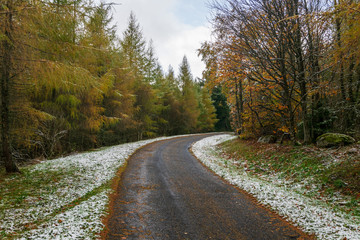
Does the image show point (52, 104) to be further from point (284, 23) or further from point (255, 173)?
point (284, 23)

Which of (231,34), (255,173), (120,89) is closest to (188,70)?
(120,89)

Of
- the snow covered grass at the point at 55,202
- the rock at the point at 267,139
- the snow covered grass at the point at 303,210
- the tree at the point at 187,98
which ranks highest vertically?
the tree at the point at 187,98

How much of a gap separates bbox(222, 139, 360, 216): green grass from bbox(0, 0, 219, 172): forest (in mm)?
8347

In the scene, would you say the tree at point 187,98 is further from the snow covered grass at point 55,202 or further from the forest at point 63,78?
the snow covered grass at point 55,202

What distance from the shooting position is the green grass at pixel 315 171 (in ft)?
21.5

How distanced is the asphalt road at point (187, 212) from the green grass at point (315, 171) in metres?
2.46

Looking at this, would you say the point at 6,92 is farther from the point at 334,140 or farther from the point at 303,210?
the point at 334,140

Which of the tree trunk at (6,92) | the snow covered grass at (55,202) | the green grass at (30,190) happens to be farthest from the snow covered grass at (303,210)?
the tree trunk at (6,92)

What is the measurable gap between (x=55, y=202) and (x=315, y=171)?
9170 millimetres

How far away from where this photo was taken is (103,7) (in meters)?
7.78

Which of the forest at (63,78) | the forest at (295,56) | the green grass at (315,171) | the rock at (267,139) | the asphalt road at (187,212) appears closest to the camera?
the asphalt road at (187,212)

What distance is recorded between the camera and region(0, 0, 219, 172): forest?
21.1 ft

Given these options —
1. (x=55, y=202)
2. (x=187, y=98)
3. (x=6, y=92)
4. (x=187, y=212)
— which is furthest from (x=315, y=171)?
(x=187, y=98)

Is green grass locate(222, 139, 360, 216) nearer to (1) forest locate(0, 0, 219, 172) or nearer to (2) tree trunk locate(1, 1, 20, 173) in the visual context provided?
(1) forest locate(0, 0, 219, 172)
